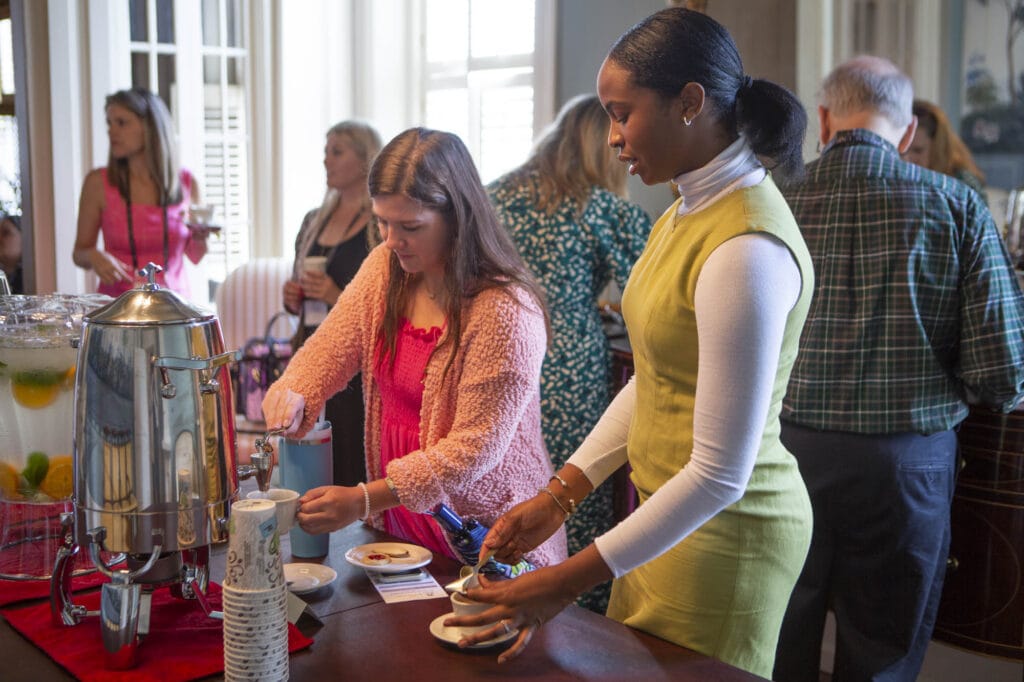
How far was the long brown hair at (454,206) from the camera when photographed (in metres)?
1.81

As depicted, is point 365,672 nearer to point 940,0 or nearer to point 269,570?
point 269,570

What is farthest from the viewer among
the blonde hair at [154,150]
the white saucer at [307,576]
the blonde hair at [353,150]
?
the blonde hair at [154,150]

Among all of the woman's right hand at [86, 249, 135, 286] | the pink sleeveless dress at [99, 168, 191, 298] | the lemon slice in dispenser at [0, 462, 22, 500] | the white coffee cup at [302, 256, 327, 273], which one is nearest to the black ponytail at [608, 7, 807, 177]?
the lemon slice in dispenser at [0, 462, 22, 500]

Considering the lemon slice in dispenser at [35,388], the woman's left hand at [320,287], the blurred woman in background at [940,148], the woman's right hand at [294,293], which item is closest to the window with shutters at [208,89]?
the woman's right hand at [294,293]

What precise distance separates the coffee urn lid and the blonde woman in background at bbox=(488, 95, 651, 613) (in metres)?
Result: 1.74

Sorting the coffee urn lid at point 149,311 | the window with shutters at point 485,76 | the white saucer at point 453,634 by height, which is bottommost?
the white saucer at point 453,634

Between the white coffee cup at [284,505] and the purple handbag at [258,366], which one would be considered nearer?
the white coffee cup at [284,505]

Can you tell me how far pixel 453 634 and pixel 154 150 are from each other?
333 centimetres

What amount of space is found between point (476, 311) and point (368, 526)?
1.30 feet

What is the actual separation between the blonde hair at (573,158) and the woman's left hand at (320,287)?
64cm

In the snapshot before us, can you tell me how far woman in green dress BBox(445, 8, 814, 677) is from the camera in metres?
1.25

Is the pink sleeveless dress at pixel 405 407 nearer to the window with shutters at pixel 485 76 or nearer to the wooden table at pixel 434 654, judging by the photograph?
the wooden table at pixel 434 654

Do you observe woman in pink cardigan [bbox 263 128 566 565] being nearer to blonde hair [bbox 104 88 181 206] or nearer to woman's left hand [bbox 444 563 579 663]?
woman's left hand [bbox 444 563 579 663]

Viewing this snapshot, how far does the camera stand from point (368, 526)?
1.78m
